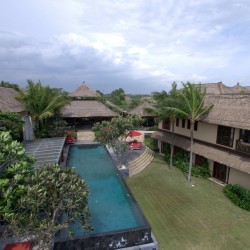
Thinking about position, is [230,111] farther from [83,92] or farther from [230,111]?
[83,92]

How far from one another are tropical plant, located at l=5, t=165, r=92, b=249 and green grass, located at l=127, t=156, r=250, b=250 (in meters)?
5.23

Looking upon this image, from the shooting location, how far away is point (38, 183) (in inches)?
272

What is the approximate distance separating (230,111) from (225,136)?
187 cm

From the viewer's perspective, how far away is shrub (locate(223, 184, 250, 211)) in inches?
539

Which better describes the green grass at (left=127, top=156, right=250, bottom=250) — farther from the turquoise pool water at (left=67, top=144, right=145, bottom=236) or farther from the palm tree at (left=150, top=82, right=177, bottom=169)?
the palm tree at (left=150, top=82, right=177, bottom=169)

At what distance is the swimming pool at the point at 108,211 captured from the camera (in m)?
10.0

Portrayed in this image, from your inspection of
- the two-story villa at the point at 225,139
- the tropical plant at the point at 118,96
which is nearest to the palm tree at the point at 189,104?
the two-story villa at the point at 225,139

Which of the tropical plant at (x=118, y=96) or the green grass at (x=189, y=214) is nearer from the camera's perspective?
the green grass at (x=189, y=214)

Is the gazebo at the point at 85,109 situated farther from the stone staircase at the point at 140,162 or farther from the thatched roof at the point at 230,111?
the thatched roof at the point at 230,111

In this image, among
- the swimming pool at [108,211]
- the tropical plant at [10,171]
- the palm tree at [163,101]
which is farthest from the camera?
the palm tree at [163,101]

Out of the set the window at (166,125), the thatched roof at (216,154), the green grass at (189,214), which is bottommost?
the green grass at (189,214)

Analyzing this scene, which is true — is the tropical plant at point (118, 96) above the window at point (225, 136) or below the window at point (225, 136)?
above

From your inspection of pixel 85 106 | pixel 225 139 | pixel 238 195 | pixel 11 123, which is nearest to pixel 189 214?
pixel 238 195

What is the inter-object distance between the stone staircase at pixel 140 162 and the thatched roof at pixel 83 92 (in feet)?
54.2
